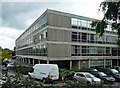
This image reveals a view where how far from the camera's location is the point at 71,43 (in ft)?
92.0

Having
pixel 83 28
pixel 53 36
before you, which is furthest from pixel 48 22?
pixel 83 28

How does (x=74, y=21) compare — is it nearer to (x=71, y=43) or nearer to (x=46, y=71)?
(x=71, y=43)

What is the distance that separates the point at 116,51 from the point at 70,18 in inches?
726

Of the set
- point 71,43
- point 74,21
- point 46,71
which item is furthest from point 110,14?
point 74,21

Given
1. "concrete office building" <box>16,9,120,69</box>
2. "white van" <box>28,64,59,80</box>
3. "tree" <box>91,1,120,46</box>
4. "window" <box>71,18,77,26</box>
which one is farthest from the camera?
"window" <box>71,18,77,26</box>

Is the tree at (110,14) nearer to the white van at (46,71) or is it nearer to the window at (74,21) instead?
the white van at (46,71)

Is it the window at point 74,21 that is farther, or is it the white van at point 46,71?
the window at point 74,21

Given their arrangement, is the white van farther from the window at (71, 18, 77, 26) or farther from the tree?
the window at (71, 18, 77, 26)

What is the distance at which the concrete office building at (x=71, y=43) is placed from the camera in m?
25.8

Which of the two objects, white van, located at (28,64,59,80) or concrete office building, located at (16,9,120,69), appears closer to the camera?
white van, located at (28,64,59,80)

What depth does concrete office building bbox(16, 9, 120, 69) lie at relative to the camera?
1014 inches

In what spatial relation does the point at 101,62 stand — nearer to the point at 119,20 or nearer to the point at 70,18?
the point at 70,18

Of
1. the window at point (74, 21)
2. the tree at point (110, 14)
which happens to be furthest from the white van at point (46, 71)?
the window at point (74, 21)

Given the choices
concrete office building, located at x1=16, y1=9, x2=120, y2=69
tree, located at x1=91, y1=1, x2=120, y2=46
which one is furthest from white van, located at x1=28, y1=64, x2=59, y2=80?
tree, located at x1=91, y1=1, x2=120, y2=46
